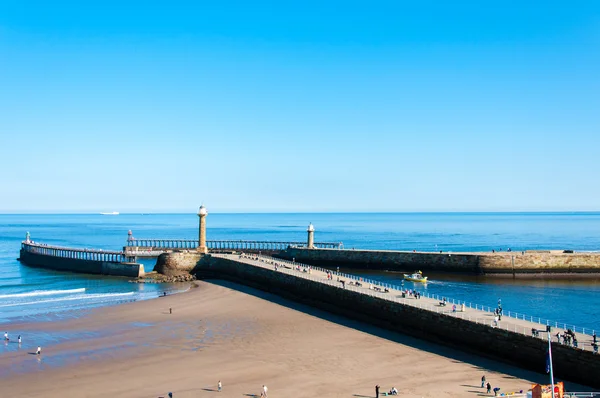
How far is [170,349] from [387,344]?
1327cm

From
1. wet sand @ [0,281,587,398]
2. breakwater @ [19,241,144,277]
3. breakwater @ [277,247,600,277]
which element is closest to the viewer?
wet sand @ [0,281,587,398]

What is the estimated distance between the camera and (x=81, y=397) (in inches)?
938

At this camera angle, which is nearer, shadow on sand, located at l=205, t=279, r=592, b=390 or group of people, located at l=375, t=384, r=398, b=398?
group of people, located at l=375, t=384, r=398, b=398

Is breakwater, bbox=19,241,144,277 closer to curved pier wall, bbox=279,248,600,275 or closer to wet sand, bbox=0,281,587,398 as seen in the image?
wet sand, bbox=0,281,587,398

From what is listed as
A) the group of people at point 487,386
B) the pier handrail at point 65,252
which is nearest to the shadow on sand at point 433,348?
the group of people at point 487,386

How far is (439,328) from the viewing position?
3222 cm

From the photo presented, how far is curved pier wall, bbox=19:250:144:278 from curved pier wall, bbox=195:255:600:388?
20.4 meters

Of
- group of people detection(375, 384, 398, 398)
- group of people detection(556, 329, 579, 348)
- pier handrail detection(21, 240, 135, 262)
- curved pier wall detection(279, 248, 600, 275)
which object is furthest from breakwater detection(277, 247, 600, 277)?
group of people detection(375, 384, 398, 398)

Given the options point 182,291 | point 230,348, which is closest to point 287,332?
point 230,348

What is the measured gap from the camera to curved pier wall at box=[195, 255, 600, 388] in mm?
24609

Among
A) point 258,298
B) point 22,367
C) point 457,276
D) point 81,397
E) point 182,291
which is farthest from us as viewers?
point 457,276

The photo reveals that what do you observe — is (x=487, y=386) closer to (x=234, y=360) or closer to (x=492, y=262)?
(x=234, y=360)

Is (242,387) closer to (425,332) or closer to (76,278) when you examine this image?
(425,332)

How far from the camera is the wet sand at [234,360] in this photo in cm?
2473
